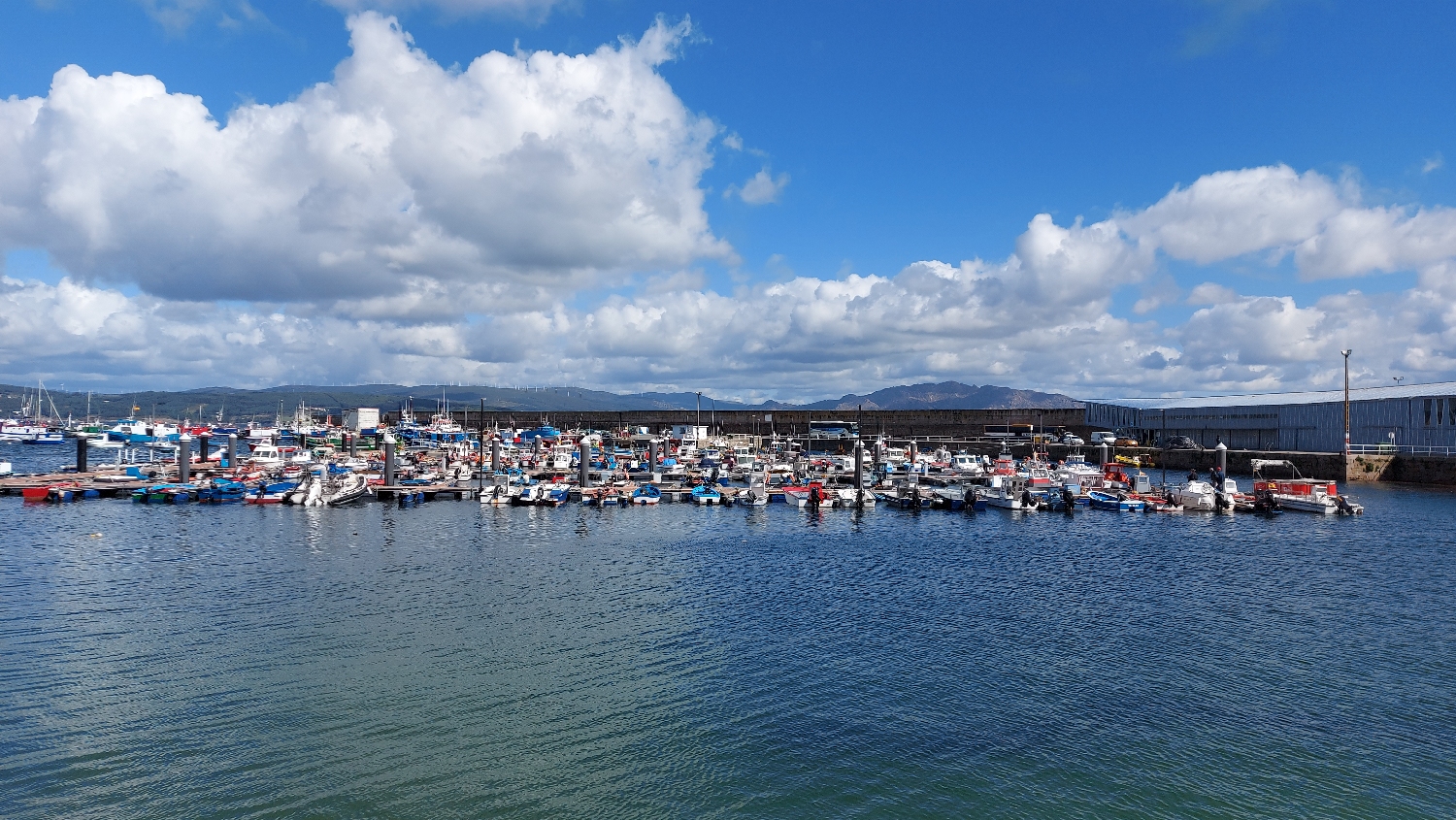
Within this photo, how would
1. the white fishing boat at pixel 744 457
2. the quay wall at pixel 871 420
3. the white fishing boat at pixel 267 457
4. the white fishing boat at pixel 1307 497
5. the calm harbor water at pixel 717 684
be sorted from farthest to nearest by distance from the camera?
1. the quay wall at pixel 871 420
2. the white fishing boat at pixel 744 457
3. the white fishing boat at pixel 267 457
4. the white fishing boat at pixel 1307 497
5. the calm harbor water at pixel 717 684

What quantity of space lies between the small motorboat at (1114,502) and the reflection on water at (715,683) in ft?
Answer: 74.6

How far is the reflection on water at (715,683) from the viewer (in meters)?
17.8

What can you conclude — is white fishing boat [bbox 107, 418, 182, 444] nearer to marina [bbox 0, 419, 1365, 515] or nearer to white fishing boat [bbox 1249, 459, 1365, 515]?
marina [bbox 0, 419, 1365, 515]

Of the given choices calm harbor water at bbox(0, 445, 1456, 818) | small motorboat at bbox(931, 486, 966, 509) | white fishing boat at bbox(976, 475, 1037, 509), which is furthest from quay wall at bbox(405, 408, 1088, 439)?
calm harbor water at bbox(0, 445, 1456, 818)

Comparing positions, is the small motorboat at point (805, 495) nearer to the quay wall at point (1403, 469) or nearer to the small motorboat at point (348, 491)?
the small motorboat at point (348, 491)

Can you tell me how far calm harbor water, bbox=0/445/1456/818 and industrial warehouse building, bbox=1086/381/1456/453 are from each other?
61.2 metres

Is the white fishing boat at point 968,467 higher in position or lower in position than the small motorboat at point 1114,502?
higher

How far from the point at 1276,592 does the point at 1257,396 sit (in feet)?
364

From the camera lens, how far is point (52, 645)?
88.2 ft

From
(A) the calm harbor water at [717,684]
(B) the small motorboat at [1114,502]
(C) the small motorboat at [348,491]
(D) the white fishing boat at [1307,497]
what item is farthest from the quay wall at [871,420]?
Result: (A) the calm harbor water at [717,684]

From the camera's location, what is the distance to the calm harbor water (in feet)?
58.1

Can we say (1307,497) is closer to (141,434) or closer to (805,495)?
(805,495)

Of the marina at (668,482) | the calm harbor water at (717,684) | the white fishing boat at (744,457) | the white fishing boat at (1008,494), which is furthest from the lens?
the white fishing boat at (744,457)

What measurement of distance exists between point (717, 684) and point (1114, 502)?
57.9 meters
